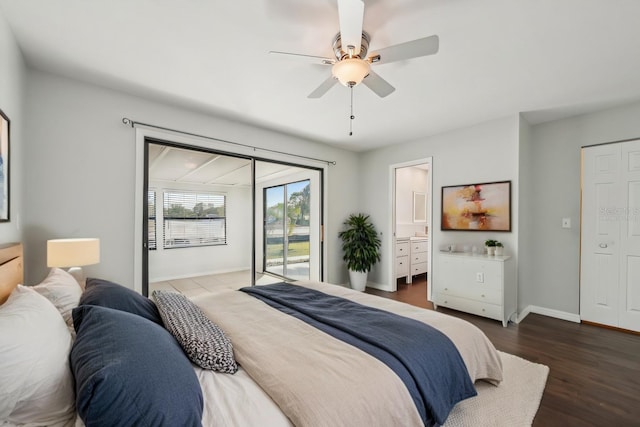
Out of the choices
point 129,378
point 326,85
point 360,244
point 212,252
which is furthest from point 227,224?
point 129,378

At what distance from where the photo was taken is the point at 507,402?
1.84 meters

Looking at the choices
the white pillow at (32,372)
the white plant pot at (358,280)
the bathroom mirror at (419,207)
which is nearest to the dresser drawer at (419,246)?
the bathroom mirror at (419,207)

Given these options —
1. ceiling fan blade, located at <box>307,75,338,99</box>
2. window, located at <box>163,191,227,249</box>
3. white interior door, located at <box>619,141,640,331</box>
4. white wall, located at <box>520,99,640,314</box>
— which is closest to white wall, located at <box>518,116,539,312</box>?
white wall, located at <box>520,99,640,314</box>

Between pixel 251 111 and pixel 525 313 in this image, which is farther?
pixel 525 313

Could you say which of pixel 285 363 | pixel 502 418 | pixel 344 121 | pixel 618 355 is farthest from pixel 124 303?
pixel 618 355

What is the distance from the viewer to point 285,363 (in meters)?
1.24

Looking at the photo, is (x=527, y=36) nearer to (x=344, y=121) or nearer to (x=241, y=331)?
(x=344, y=121)

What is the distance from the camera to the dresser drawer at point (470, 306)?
10.7 feet

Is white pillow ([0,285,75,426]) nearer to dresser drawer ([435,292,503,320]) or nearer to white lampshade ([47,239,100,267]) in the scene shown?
white lampshade ([47,239,100,267])

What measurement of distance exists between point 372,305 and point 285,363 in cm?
101

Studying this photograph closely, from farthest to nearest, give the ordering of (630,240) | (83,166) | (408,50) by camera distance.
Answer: (630,240), (83,166), (408,50)

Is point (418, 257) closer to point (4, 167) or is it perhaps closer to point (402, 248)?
point (402, 248)

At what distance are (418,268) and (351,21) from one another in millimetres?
5063

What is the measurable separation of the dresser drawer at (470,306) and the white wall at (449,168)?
37 cm
